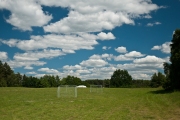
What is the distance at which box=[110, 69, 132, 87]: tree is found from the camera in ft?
431

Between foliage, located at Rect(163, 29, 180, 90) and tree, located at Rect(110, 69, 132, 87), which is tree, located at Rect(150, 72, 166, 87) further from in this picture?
foliage, located at Rect(163, 29, 180, 90)

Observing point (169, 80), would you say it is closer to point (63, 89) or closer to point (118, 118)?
point (63, 89)

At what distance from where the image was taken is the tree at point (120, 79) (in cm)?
13138

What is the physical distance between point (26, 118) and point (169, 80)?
40204 millimetres

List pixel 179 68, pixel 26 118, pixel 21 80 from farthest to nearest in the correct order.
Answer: pixel 21 80
pixel 179 68
pixel 26 118

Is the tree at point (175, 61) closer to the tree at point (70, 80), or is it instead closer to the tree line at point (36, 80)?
the tree line at point (36, 80)

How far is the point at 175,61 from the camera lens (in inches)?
1625

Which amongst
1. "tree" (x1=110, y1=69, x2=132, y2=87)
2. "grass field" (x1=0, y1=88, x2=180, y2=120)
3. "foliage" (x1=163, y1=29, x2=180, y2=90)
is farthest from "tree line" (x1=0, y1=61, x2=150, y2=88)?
"grass field" (x1=0, y1=88, x2=180, y2=120)

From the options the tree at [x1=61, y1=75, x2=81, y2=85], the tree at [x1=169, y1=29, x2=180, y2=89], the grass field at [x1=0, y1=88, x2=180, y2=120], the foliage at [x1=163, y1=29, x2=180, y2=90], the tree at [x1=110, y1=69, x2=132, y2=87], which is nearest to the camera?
the grass field at [x1=0, y1=88, x2=180, y2=120]

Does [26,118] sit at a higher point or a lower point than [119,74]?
lower

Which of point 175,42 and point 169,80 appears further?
point 169,80

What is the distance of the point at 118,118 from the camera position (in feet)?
49.1

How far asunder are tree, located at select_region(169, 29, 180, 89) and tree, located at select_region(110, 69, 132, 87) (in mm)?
85182

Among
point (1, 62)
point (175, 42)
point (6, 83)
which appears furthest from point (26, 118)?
point (1, 62)
